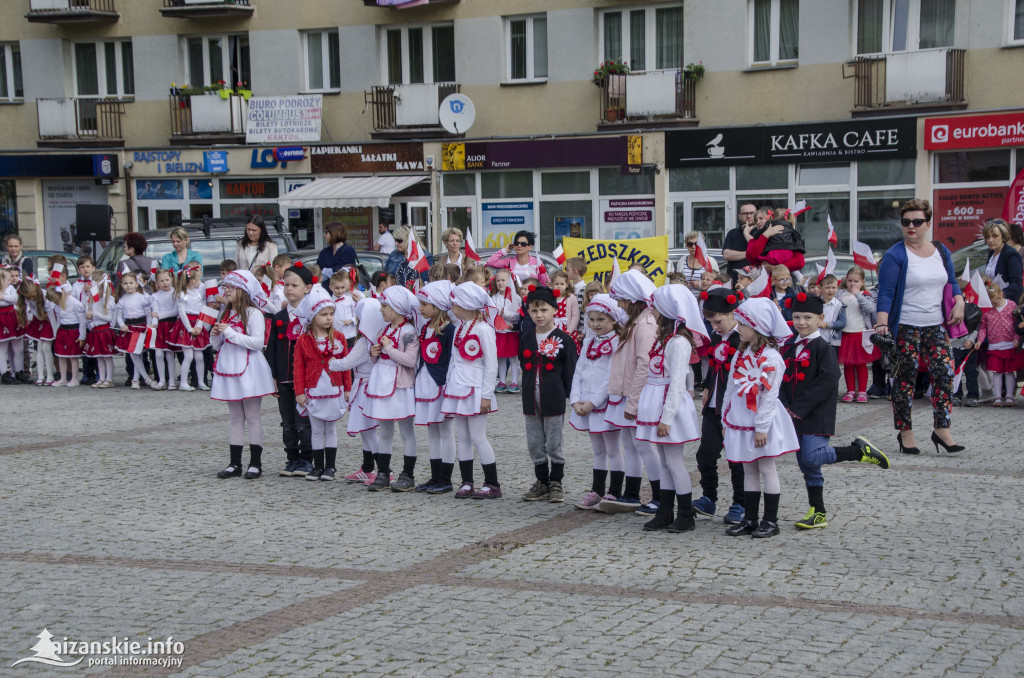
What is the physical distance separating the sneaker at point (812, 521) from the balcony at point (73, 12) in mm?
28659

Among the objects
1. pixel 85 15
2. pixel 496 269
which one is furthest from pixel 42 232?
pixel 496 269

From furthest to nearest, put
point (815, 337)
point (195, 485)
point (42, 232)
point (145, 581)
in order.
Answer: point (42, 232) → point (195, 485) → point (815, 337) → point (145, 581)

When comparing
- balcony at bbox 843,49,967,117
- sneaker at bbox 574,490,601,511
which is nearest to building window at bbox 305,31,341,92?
balcony at bbox 843,49,967,117

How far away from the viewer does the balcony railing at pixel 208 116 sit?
101 ft

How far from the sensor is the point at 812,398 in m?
7.58

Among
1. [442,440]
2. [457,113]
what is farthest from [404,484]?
[457,113]

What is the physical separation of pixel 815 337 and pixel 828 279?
22.2 ft

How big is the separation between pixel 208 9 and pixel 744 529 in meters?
26.5

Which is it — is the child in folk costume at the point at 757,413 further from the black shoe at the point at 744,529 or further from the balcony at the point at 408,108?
the balcony at the point at 408,108

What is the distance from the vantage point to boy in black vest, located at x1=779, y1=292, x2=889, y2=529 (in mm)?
7555

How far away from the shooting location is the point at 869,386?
15195mm

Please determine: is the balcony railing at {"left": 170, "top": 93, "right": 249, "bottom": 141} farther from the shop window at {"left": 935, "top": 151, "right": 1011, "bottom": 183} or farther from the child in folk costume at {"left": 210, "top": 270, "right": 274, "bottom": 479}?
the child in folk costume at {"left": 210, "top": 270, "right": 274, "bottom": 479}

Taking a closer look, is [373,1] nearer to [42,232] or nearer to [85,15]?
[85,15]

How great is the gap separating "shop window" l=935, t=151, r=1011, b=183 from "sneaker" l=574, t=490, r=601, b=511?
1866 centimetres
